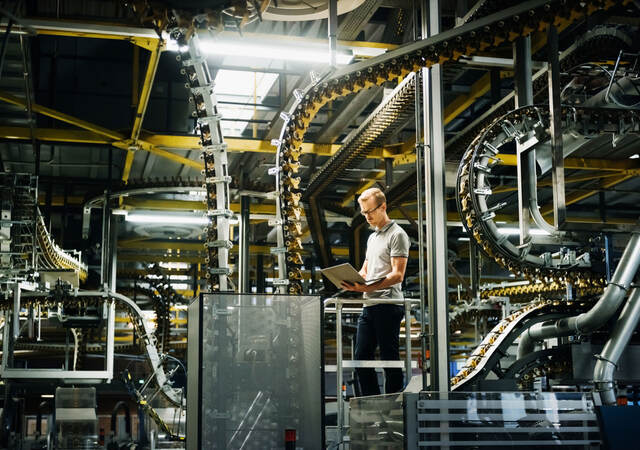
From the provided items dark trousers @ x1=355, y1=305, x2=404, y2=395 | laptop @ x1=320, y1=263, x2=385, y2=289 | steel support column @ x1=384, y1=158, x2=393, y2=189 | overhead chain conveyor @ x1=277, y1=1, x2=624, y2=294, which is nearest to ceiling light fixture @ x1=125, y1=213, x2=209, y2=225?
steel support column @ x1=384, y1=158, x2=393, y2=189

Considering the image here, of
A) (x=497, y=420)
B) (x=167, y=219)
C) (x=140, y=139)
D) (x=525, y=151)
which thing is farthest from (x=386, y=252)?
(x=167, y=219)

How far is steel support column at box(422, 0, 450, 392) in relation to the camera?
6.07m

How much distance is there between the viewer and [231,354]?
16.3 ft

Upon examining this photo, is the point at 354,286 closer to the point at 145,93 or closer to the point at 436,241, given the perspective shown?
the point at 436,241

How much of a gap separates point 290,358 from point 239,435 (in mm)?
568

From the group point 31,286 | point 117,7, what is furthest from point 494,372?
point 31,286

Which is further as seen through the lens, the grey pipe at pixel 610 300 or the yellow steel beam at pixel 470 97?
the yellow steel beam at pixel 470 97

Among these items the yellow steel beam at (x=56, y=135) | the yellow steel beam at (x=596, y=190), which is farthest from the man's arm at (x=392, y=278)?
the yellow steel beam at (x=596, y=190)

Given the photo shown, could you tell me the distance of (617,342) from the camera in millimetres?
7352

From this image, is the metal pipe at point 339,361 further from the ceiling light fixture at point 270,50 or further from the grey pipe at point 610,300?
the grey pipe at point 610,300

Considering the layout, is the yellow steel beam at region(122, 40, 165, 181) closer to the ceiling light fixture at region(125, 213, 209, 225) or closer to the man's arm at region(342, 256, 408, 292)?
the ceiling light fixture at region(125, 213, 209, 225)

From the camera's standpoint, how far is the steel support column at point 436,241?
6.07 meters

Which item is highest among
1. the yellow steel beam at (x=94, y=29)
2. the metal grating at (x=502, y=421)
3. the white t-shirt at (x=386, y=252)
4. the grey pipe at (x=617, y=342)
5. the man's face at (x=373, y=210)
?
the yellow steel beam at (x=94, y=29)

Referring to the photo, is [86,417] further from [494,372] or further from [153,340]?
[494,372]
